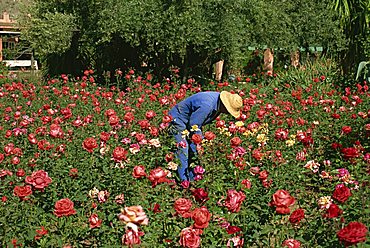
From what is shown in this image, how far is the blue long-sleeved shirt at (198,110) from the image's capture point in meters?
4.57

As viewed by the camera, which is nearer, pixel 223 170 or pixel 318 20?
pixel 223 170

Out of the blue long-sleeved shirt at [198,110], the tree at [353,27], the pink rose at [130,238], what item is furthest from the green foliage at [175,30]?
the pink rose at [130,238]

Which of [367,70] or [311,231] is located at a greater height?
[311,231]

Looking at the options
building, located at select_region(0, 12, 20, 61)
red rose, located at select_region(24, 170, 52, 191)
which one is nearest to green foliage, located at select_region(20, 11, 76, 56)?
red rose, located at select_region(24, 170, 52, 191)

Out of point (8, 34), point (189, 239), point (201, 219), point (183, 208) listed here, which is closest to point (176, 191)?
point (183, 208)

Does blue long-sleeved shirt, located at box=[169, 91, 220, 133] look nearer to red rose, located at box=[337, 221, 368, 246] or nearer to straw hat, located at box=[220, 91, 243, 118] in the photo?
straw hat, located at box=[220, 91, 243, 118]

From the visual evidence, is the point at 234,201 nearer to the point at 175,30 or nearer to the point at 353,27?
the point at 175,30

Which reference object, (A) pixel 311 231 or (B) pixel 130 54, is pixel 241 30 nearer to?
(B) pixel 130 54

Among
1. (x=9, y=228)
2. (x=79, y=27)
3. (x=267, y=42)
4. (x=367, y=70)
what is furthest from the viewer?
(x=79, y=27)

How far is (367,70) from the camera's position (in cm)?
946

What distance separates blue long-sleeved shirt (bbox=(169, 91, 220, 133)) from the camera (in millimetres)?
4574

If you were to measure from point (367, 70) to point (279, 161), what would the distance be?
6212 mm

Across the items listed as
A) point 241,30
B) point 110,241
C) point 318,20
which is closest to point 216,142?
point 110,241

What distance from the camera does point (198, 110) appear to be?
4.58 metres
